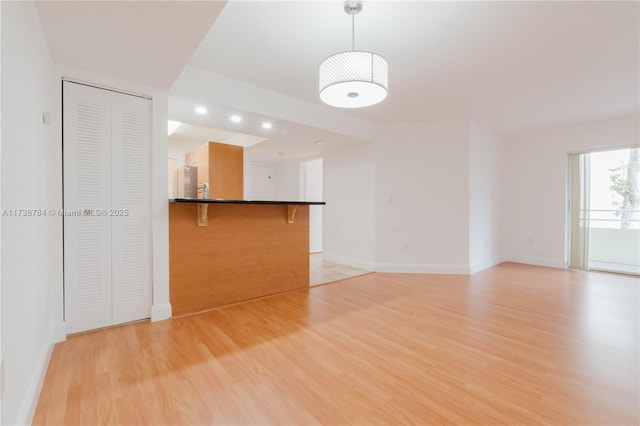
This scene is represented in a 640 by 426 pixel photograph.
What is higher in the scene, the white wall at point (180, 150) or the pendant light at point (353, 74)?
the white wall at point (180, 150)

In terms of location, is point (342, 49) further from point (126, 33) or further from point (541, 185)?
point (541, 185)

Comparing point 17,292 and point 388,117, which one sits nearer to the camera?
point 17,292

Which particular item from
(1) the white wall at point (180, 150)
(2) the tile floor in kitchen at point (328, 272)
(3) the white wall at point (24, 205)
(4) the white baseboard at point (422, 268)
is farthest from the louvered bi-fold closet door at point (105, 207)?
(1) the white wall at point (180, 150)

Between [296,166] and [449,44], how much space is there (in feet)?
15.3

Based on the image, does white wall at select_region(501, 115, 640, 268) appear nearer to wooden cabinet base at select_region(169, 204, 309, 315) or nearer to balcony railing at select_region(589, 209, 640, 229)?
balcony railing at select_region(589, 209, 640, 229)

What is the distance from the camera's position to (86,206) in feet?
7.52

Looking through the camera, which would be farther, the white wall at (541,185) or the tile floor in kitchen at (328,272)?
the white wall at (541,185)

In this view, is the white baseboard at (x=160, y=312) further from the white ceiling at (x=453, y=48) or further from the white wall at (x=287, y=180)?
the white wall at (x=287, y=180)

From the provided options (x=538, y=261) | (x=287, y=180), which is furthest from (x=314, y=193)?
(x=538, y=261)

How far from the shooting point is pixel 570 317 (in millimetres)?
2717

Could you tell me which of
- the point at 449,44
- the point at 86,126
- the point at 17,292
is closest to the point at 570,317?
the point at 449,44

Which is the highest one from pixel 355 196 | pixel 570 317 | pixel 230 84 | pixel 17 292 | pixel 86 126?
pixel 230 84

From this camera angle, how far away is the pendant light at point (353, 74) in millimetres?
1952

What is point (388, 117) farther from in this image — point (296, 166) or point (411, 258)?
point (296, 166)
